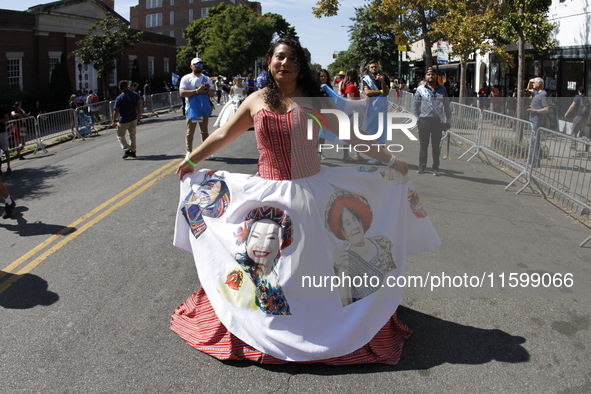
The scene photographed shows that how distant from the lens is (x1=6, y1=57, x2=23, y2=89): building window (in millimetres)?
27062

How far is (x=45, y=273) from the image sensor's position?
5309mm

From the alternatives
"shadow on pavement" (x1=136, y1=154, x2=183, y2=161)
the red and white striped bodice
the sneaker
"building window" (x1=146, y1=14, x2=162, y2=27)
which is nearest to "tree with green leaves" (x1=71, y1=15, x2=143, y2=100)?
"shadow on pavement" (x1=136, y1=154, x2=183, y2=161)

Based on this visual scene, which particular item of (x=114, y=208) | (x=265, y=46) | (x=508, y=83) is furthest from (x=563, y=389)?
(x=265, y=46)

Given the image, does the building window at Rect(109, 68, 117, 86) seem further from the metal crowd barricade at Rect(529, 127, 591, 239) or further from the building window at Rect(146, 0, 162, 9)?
the building window at Rect(146, 0, 162, 9)

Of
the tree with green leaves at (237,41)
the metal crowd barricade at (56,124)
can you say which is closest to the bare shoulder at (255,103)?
the metal crowd barricade at (56,124)

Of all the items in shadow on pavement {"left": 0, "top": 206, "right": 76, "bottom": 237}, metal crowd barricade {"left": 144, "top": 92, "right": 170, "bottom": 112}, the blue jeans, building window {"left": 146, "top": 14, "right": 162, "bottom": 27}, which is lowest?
shadow on pavement {"left": 0, "top": 206, "right": 76, "bottom": 237}

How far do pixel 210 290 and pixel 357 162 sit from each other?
7877mm

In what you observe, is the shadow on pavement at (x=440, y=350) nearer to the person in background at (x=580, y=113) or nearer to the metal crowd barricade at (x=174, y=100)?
the person in background at (x=580, y=113)

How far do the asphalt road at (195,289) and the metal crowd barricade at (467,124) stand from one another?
4090mm

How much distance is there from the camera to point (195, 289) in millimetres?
4789

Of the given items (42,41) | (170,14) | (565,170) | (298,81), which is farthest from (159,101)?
(170,14)

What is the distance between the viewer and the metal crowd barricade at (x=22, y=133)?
13461mm

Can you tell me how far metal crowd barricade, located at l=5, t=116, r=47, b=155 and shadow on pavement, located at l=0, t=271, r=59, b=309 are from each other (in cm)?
910

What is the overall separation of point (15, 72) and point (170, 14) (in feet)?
213
